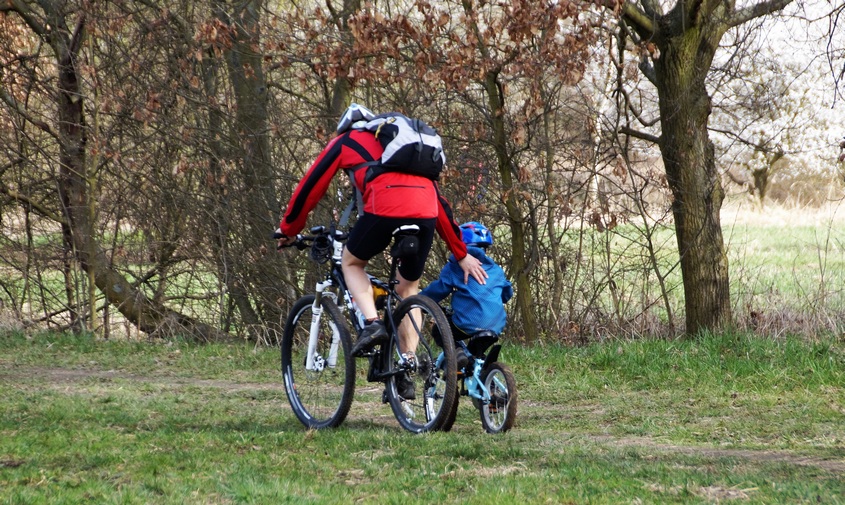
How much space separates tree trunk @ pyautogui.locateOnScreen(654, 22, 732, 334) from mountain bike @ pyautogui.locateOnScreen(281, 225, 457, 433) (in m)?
5.05

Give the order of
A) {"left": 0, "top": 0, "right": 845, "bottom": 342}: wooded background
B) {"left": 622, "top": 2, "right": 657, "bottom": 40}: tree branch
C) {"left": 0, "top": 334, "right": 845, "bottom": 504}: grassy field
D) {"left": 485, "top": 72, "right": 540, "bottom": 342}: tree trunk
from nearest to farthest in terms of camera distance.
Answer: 1. {"left": 0, "top": 334, "right": 845, "bottom": 504}: grassy field
2. {"left": 0, "top": 0, "right": 845, "bottom": 342}: wooded background
3. {"left": 485, "top": 72, "right": 540, "bottom": 342}: tree trunk
4. {"left": 622, "top": 2, "right": 657, "bottom": 40}: tree branch

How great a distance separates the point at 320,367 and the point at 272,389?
207 cm

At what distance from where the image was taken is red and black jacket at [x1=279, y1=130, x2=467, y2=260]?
18.5 feet

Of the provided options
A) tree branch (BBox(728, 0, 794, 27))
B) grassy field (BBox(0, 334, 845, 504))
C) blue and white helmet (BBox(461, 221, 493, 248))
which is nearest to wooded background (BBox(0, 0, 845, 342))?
tree branch (BBox(728, 0, 794, 27))

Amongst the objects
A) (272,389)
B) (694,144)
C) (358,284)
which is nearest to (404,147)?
(358,284)

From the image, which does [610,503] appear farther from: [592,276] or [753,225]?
[753,225]

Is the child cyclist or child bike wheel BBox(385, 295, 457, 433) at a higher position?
the child cyclist

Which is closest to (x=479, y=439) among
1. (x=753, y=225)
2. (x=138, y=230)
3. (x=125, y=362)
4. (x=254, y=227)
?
(x=125, y=362)

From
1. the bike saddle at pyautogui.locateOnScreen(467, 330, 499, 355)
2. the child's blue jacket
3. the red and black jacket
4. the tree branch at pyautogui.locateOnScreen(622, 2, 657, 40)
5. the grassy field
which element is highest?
the tree branch at pyautogui.locateOnScreen(622, 2, 657, 40)

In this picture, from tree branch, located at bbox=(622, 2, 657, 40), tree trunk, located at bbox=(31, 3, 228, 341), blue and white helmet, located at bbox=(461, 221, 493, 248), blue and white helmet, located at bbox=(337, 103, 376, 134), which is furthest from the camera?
tree trunk, located at bbox=(31, 3, 228, 341)

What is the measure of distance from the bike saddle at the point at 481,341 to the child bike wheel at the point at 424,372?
Answer: 33cm

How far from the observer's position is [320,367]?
649 centimetres

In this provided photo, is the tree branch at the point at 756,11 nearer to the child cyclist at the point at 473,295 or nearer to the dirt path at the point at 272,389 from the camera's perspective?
the child cyclist at the point at 473,295

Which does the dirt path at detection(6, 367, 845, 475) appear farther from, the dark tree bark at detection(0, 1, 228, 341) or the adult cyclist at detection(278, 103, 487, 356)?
the dark tree bark at detection(0, 1, 228, 341)
